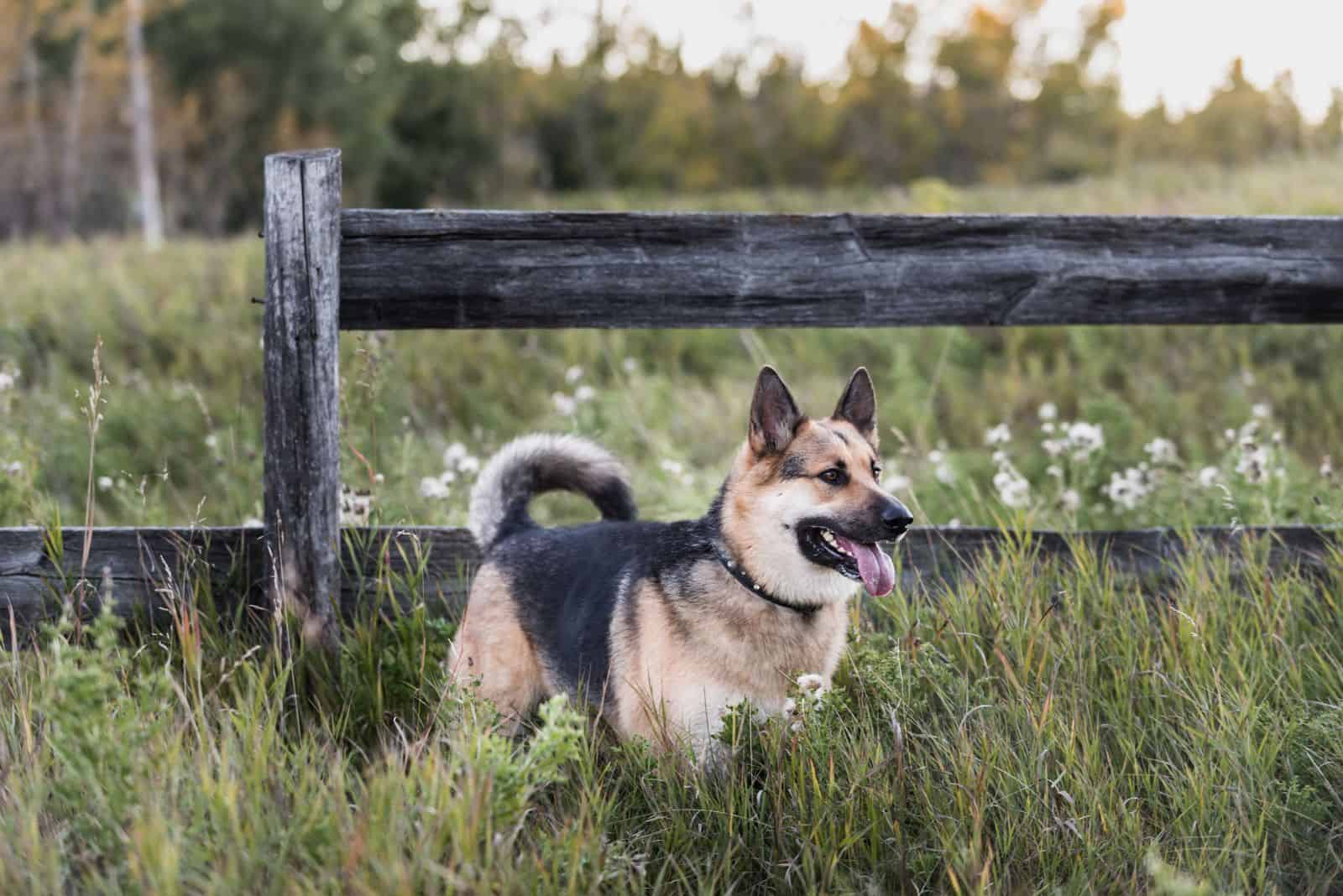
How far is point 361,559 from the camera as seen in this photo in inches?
160

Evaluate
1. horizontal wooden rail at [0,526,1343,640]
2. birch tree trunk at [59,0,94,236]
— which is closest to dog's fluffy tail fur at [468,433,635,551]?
horizontal wooden rail at [0,526,1343,640]

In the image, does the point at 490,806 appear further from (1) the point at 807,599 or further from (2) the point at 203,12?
(2) the point at 203,12

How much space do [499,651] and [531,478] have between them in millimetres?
674

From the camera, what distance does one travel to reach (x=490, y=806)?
8.18 ft

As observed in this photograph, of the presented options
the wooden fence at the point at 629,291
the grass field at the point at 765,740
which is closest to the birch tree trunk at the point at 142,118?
the grass field at the point at 765,740

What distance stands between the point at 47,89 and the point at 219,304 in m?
26.0

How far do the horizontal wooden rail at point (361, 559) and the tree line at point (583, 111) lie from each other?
2573 cm

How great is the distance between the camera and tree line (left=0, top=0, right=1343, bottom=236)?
3005 cm

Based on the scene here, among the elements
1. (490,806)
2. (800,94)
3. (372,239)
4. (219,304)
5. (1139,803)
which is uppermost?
(800,94)

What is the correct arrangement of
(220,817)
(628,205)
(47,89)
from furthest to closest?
(47,89), (628,205), (220,817)

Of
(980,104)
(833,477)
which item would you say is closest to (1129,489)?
(833,477)

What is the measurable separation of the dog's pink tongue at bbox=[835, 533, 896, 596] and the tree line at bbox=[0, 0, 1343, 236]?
2657 cm

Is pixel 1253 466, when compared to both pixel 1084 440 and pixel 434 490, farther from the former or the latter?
pixel 434 490

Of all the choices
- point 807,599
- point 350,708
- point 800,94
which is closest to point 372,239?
point 350,708
